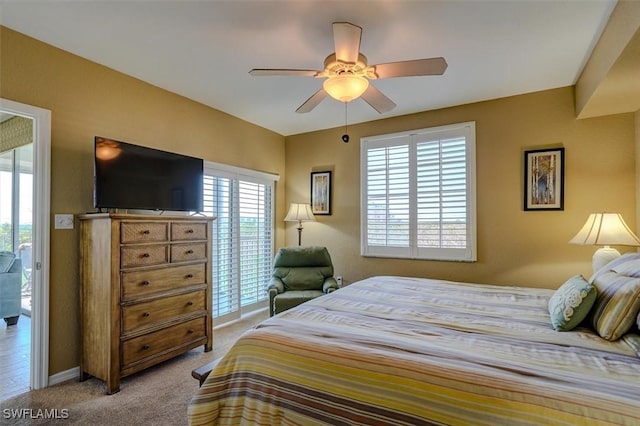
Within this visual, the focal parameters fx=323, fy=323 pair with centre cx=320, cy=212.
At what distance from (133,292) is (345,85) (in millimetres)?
2294

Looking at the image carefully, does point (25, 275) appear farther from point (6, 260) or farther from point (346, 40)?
point (346, 40)

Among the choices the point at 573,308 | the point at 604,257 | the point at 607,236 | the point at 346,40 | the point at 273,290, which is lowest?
the point at 273,290

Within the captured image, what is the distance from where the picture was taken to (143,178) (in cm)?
289

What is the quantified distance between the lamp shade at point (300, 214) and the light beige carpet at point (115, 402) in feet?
7.52

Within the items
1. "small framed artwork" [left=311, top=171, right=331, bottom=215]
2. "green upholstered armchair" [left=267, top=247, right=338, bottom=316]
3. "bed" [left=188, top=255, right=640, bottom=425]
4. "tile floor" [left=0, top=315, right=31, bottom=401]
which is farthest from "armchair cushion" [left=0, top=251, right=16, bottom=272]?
"bed" [left=188, top=255, right=640, bottom=425]

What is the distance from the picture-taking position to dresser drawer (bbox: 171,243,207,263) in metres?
2.95

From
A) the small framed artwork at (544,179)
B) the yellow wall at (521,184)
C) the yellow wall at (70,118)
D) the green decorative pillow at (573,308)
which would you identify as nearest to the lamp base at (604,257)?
the yellow wall at (521,184)

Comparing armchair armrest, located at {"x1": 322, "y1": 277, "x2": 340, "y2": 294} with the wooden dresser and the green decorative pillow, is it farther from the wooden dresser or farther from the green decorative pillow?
the green decorative pillow

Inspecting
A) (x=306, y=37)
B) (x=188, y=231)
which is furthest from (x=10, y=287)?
(x=306, y=37)

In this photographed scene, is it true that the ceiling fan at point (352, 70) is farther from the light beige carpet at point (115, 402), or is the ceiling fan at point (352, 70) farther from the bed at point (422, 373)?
the light beige carpet at point (115, 402)

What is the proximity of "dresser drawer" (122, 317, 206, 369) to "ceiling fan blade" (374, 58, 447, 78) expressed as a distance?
2.75 m

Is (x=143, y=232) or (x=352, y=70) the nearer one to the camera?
(x=352, y=70)

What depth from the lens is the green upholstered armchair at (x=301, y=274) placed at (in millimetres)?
3809

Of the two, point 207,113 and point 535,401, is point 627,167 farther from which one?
point 207,113
